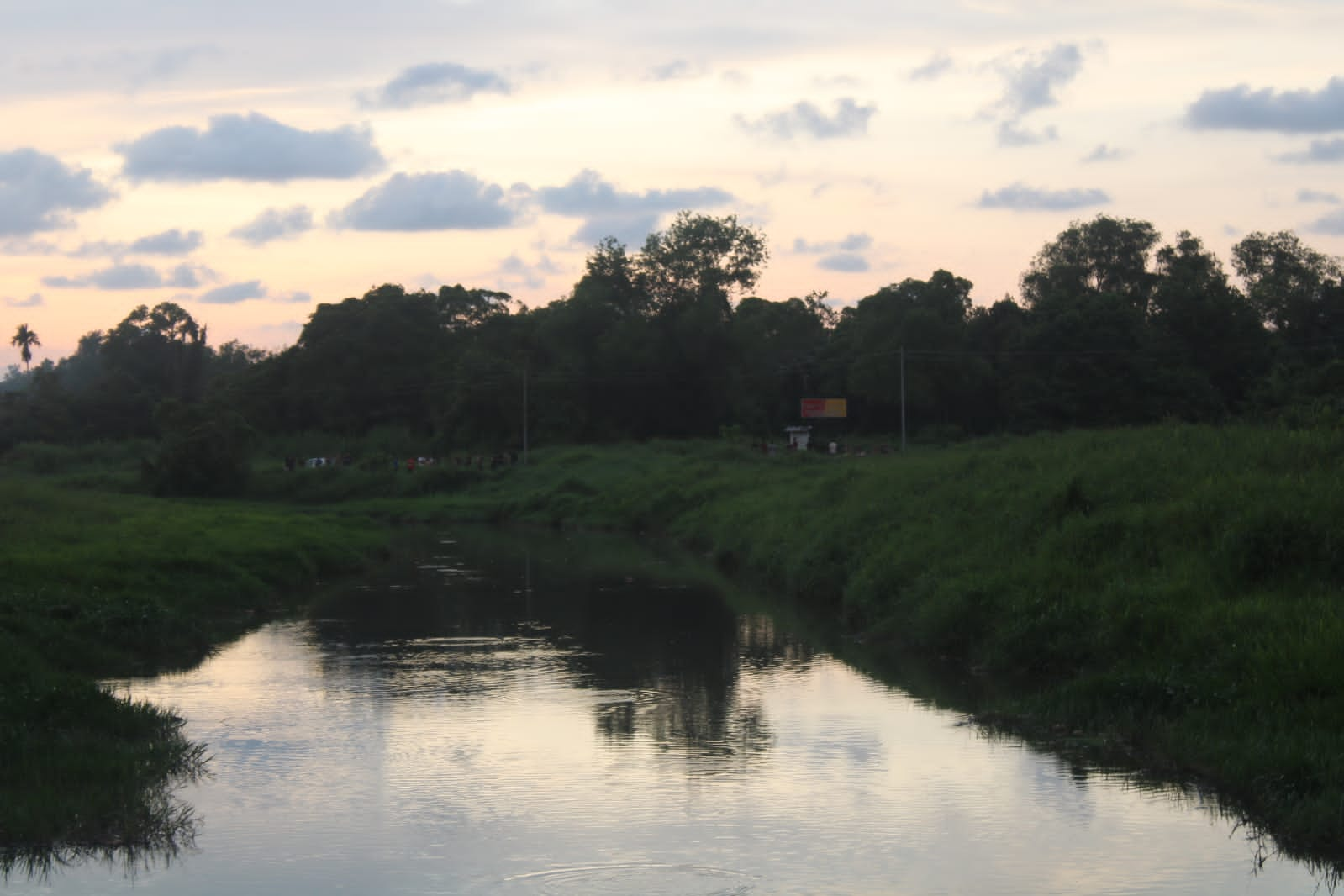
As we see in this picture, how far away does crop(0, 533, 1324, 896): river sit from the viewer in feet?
31.7

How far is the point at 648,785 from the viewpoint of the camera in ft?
39.9

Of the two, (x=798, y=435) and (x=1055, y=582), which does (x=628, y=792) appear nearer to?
(x=1055, y=582)

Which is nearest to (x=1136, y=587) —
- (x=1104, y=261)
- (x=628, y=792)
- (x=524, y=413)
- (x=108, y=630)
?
(x=628, y=792)

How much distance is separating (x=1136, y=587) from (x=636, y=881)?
865cm

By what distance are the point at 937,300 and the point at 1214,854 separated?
235 feet

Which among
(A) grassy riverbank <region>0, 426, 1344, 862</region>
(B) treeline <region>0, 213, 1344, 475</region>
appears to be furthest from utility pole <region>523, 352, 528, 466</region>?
(A) grassy riverbank <region>0, 426, 1344, 862</region>

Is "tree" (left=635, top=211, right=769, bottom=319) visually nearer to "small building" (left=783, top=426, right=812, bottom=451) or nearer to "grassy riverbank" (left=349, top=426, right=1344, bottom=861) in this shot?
"small building" (left=783, top=426, right=812, bottom=451)

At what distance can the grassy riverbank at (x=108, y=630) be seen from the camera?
10477 millimetres

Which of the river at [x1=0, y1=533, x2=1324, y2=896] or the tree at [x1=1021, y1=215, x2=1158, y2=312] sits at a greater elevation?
the tree at [x1=1021, y1=215, x2=1158, y2=312]

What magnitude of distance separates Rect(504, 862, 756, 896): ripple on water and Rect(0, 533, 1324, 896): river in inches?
0.9

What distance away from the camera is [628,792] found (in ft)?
39.2

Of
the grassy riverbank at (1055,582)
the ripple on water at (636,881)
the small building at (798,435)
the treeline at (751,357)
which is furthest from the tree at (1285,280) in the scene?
the ripple on water at (636,881)

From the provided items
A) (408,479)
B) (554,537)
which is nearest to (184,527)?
(554,537)

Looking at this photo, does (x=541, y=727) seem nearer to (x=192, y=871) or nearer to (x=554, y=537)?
(x=192, y=871)
